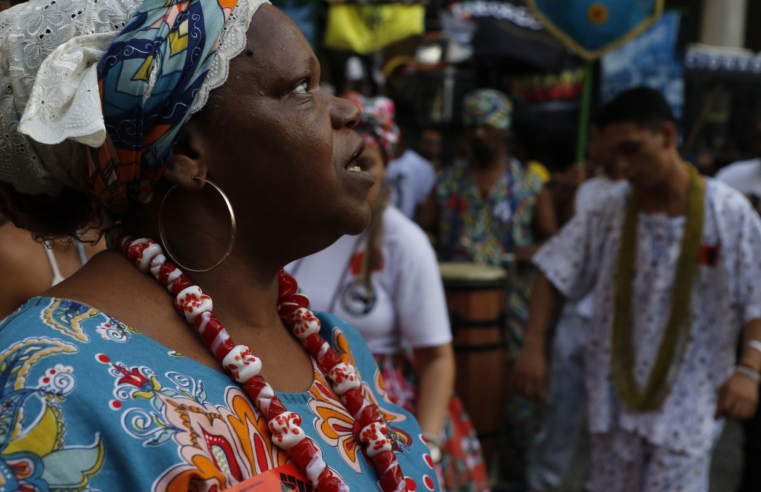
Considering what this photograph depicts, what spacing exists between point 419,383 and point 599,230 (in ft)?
5.01

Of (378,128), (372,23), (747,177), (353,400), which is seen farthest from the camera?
(372,23)

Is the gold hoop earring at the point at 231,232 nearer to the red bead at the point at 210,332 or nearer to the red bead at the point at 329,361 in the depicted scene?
the red bead at the point at 210,332

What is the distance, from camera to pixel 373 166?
134 inches

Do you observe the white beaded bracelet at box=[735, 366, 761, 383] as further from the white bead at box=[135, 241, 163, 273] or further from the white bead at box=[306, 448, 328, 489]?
the white bead at box=[135, 241, 163, 273]

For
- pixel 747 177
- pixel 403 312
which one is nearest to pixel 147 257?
pixel 403 312

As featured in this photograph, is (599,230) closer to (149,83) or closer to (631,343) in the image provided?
(631,343)

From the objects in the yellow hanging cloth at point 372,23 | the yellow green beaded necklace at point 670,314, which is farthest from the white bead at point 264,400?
Result: the yellow hanging cloth at point 372,23

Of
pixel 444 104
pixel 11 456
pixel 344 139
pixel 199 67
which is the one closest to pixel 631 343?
pixel 344 139

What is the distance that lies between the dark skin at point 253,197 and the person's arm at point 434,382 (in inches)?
62.1

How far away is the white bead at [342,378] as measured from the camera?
1603mm

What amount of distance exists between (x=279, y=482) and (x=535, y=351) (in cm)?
312

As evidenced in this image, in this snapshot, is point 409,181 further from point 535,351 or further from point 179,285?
point 179,285

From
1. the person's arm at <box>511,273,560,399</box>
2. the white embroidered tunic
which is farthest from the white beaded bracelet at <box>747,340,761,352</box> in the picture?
the person's arm at <box>511,273,560,399</box>

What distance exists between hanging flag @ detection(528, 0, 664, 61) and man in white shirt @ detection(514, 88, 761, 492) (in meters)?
2.12
